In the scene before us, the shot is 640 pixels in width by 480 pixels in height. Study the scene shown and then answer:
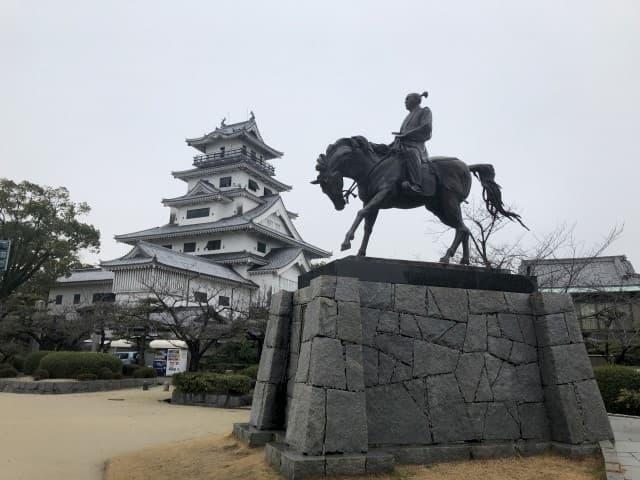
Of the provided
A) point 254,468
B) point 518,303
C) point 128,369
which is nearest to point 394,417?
point 254,468

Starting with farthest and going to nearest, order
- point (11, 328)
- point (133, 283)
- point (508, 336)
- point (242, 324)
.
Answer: point (133, 283) → point (11, 328) → point (242, 324) → point (508, 336)

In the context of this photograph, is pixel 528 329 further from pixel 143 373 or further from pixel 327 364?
pixel 143 373

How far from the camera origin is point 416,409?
6.23 m

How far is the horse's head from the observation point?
782cm

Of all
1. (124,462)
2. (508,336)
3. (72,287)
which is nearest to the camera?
(508,336)

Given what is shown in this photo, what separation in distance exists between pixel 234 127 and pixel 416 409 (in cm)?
4655

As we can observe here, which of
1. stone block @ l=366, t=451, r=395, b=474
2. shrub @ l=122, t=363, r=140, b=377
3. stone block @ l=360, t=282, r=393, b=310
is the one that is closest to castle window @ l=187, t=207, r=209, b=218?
shrub @ l=122, t=363, r=140, b=377

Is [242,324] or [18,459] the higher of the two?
[242,324]

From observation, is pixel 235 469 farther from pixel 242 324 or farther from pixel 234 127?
pixel 234 127

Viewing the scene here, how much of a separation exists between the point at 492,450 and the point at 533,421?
0.90 m

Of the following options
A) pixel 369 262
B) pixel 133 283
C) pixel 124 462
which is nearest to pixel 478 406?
pixel 369 262

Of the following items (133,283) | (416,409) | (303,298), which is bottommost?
(416,409)

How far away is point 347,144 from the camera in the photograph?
7.87 meters

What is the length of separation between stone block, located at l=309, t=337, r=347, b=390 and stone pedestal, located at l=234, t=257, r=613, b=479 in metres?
0.01
